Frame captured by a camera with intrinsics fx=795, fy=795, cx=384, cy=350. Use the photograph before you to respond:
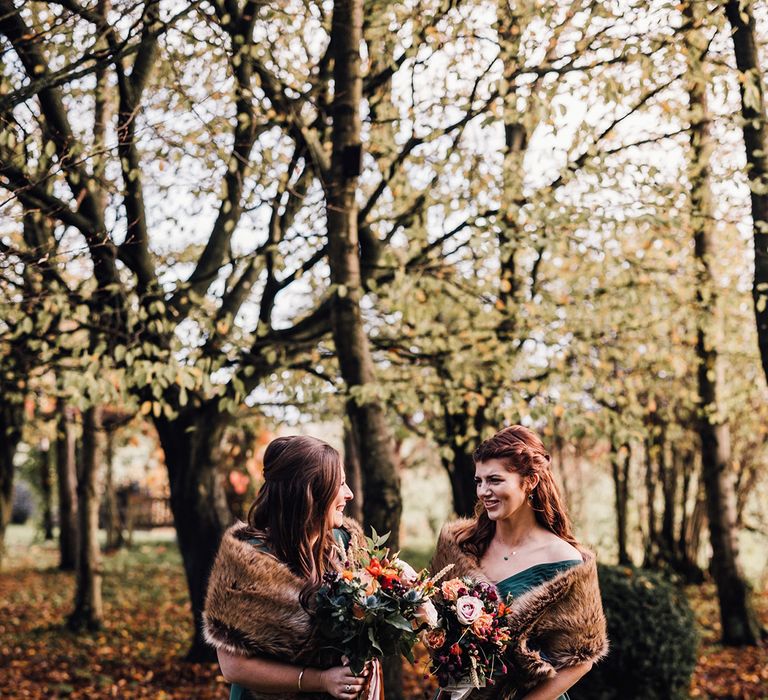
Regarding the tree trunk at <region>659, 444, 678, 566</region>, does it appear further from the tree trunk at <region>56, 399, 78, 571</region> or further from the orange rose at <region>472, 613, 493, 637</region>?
the orange rose at <region>472, 613, 493, 637</region>

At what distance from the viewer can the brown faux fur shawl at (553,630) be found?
348 cm

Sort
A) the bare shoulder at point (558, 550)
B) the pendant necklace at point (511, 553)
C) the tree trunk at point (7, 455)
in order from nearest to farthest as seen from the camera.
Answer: the bare shoulder at point (558, 550)
the pendant necklace at point (511, 553)
the tree trunk at point (7, 455)

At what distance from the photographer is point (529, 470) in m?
3.67

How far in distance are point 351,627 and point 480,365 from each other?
508 cm

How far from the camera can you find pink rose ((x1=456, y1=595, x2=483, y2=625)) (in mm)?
3219

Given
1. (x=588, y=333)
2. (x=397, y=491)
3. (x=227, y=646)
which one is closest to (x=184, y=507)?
(x=397, y=491)

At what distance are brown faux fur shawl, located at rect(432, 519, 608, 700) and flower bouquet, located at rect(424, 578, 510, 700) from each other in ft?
0.42

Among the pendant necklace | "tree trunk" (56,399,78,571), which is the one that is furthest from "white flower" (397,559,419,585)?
"tree trunk" (56,399,78,571)

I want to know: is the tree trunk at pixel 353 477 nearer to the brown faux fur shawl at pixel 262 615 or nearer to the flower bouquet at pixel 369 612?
the brown faux fur shawl at pixel 262 615

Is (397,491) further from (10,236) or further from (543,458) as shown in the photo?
(10,236)

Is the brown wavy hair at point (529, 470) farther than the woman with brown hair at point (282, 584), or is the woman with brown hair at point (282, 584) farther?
the brown wavy hair at point (529, 470)

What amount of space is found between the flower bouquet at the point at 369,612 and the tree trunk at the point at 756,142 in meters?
3.47

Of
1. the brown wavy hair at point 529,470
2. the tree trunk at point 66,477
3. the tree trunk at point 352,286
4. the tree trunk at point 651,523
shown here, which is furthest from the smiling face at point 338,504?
the tree trunk at point 651,523

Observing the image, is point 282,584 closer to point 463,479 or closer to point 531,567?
point 531,567
